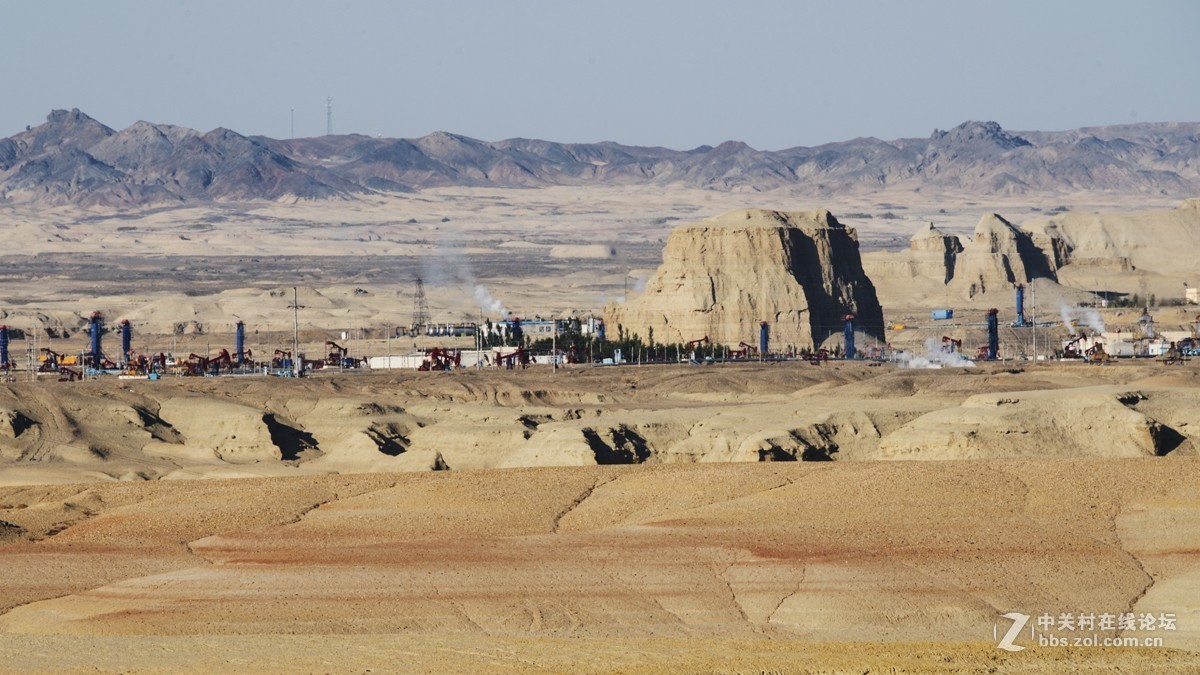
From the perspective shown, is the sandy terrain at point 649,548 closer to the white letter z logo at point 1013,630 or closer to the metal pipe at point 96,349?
the white letter z logo at point 1013,630

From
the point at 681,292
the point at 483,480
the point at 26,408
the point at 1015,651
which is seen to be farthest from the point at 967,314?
the point at 1015,651

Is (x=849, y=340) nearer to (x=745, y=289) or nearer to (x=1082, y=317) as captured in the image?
(x=745, y=289)

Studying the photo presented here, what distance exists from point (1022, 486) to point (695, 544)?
1071 centimetres

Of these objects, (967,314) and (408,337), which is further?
(967,314)

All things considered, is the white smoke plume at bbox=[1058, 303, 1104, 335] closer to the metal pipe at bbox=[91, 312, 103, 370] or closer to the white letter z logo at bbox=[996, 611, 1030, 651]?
the metal pipe at bbox=[91, 312, 103, 370]

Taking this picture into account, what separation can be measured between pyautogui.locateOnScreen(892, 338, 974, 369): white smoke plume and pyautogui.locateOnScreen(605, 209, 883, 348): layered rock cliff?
25.8 ft

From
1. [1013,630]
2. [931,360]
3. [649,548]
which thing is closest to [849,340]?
[931,360]

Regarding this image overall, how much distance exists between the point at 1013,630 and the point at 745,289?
107664 mm

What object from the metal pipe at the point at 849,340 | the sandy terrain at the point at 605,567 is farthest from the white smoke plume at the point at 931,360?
the sandy terrain at the point at 605,567

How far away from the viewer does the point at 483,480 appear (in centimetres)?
5488

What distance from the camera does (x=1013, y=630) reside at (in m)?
35.9

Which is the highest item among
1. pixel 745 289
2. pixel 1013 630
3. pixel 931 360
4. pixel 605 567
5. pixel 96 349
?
pixel 1013 630

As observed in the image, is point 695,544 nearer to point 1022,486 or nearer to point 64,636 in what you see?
point 1022,486

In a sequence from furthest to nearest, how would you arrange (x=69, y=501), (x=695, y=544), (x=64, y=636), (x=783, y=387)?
(x=783, y=387), (x=69, y=501), (x=695, y=544), (x=64, y=636)
